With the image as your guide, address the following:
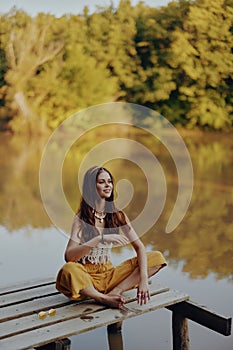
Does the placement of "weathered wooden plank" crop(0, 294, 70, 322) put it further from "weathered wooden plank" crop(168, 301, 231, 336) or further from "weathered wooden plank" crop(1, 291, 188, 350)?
"weathered wooden plank" crop(168, 301, 231, 336)

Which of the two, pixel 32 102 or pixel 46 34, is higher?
pixel 46 34

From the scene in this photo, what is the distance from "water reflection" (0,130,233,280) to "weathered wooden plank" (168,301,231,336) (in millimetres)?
1344

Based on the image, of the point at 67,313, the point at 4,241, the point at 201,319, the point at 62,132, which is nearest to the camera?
the point at 67,313

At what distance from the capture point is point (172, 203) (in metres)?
6.58

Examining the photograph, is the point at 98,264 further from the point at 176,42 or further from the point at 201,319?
the point at 176,42

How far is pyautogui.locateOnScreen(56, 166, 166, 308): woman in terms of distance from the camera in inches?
90.7

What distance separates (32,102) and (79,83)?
5.68 ft

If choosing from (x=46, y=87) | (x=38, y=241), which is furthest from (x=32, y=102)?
(x=38, y=241)

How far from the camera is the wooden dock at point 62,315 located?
1.95 meters

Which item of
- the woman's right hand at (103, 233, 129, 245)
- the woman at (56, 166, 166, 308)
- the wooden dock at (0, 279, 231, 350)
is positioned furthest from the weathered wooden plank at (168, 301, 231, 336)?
the woman's right hand at (103, 233, 129, 245)

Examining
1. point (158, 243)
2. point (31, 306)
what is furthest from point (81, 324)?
point (158, 243)

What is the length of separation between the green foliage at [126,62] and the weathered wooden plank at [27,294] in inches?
634

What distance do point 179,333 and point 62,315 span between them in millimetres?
632

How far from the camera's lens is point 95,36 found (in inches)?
802
